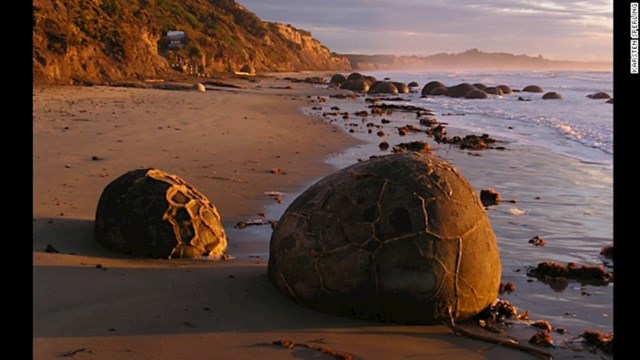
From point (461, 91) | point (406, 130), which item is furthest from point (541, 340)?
point (461, 91)

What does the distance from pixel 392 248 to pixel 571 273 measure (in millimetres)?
2309

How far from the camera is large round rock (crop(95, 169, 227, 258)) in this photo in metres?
5.94

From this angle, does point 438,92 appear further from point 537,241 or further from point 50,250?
point 50,250

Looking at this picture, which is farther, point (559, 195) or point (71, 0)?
point (71, 0)

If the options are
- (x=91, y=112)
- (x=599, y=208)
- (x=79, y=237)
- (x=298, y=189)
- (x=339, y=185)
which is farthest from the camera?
(x=91, y=112)

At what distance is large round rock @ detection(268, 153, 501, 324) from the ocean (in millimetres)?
619

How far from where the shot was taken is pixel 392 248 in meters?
4.42

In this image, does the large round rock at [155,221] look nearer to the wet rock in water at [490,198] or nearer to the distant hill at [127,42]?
the wet rock in water at [490,198]

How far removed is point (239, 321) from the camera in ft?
14.5

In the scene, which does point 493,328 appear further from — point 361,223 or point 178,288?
point 178,288

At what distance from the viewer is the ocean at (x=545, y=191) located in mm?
5281

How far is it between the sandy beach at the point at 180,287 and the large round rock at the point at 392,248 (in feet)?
0.55
